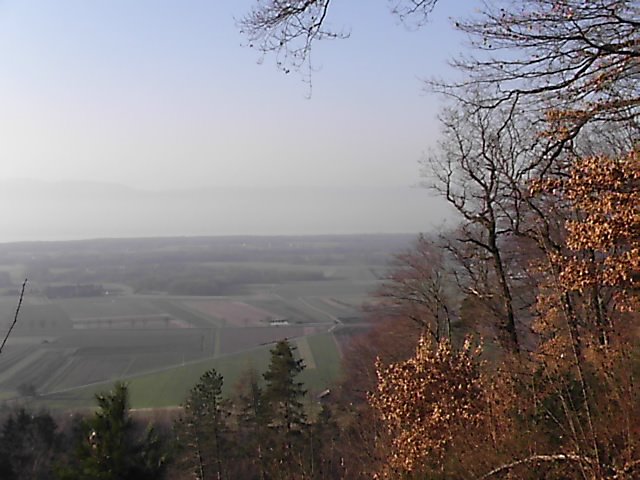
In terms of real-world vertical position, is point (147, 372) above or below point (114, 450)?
below

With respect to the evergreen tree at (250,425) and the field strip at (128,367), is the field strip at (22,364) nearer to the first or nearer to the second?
the field strip at (128,367)

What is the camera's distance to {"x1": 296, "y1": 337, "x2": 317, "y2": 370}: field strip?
87.1 ft

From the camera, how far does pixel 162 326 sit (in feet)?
123

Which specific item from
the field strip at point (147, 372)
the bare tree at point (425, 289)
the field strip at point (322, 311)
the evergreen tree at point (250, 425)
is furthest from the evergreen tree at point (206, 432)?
the field strip at point (322, 311)

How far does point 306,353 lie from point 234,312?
513 inches

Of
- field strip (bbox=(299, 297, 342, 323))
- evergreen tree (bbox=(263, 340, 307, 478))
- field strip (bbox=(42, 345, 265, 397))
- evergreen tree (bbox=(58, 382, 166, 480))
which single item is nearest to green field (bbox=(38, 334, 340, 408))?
field strip (bbox=(42, 345, 265, 397))

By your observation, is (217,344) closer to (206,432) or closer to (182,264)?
(206,432)

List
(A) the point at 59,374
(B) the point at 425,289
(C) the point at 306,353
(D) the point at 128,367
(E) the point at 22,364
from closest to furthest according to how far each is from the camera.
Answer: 1. (B) the point at 425,289
2. (E) the point at 22,364
3. (A) the point at 59,374
4. (C) the point at 306,353
5. (D) the point at 128,367

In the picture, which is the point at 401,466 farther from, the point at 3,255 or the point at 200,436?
the point at 3,255

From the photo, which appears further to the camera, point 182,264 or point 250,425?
point 182,264

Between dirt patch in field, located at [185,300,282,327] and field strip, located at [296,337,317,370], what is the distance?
606 cm

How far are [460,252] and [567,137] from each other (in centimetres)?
669

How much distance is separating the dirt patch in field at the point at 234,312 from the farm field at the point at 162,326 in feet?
0.27

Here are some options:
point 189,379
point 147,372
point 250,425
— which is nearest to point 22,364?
point 147,372
